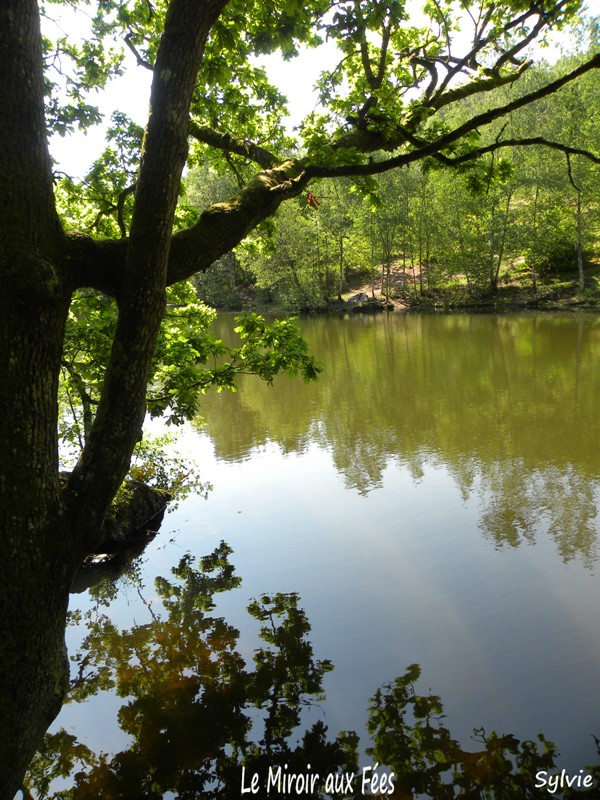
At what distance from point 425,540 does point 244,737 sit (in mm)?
3961

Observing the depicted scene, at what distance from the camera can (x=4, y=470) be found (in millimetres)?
2195

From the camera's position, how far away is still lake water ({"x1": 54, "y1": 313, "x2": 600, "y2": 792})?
4.93 metres

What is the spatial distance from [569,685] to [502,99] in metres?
44.2

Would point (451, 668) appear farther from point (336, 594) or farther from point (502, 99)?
point (502, 99)

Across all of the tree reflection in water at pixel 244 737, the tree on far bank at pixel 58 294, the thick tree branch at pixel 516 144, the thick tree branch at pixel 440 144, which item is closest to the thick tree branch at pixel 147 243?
the tree on far bank at pixel 58 294

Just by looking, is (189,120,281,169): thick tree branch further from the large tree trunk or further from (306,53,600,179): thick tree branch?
the large tree trunk

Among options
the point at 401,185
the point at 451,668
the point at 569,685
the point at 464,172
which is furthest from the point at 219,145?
the point at 401,185

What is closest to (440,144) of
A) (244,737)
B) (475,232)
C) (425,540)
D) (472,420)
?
(244,737)

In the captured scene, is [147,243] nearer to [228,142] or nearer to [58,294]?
[58,294]

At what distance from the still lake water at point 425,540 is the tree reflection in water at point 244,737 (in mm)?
144

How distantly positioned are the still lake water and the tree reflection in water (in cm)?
14

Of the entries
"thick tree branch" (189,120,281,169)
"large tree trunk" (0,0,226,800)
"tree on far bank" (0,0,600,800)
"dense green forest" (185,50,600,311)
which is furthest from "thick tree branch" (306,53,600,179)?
"dense green forest" (185,50,600,311)

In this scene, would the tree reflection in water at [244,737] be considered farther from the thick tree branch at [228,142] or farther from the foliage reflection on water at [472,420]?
the thick tree branch at [228,142]

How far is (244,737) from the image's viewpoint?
4.50 m
